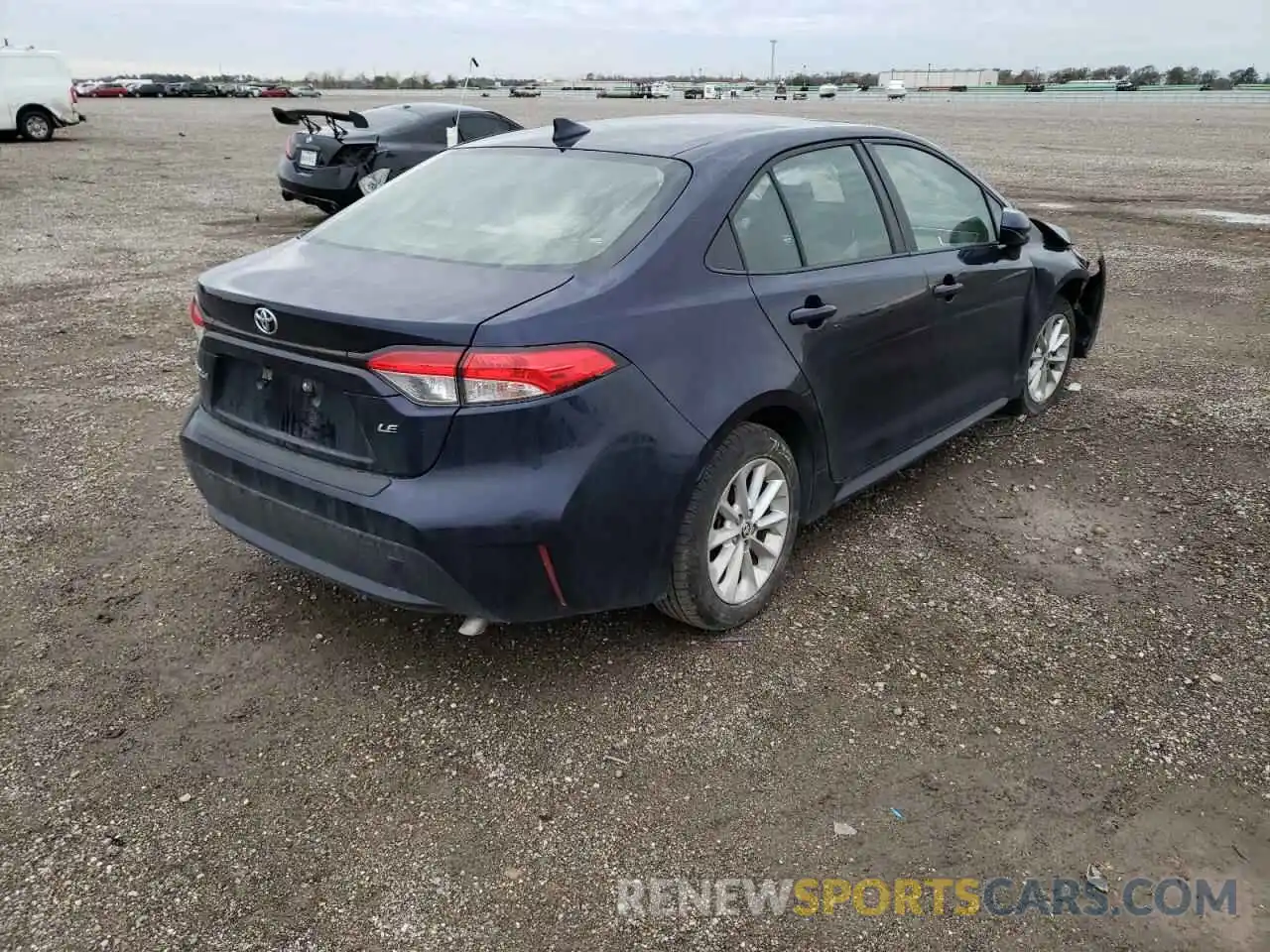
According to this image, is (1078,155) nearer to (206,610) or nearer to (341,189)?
(341,189)

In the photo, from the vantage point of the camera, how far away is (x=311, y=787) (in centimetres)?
276

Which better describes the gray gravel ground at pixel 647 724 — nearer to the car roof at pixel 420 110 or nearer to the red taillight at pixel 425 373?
the red taillight at pixel 425 373

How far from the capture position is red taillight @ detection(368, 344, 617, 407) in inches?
103

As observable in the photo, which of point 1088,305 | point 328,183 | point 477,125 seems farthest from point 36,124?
point 1088,305

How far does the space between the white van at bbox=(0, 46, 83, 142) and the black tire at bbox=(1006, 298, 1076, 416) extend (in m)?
23.9

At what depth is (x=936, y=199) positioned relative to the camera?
4.45m

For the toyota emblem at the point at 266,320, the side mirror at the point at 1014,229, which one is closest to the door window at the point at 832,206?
the side mirror at the point at 1014,229

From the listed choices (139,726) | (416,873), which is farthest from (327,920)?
(139,726)

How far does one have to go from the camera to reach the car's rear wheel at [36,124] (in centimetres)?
2303

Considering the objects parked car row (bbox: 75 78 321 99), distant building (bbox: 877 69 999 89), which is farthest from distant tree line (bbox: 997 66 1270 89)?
parked car row (bbox: 75 78 321 99)

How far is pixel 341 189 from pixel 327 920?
9.75 m

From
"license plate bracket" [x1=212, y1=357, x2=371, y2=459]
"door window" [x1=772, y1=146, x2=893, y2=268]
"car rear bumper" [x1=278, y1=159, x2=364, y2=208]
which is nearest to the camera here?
"license plate bracket" [x1=212, y1=357, x2=371, y2=459]

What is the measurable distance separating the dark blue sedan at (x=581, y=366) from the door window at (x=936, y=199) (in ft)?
0.11

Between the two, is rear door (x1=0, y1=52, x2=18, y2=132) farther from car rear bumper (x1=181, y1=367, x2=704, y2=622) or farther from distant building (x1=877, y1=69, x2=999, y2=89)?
distant building (x1=877, y1=69, x2=999, y2=89)
